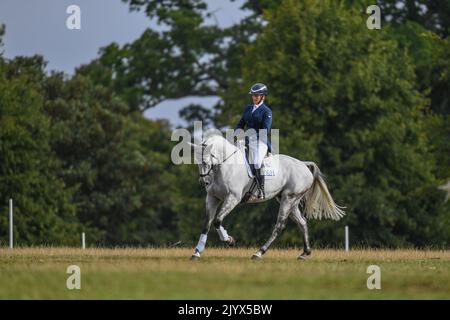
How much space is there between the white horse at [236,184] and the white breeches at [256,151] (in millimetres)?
197

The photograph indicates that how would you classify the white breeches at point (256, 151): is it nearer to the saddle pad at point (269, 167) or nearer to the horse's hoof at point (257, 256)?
the saddle pad at point (269, 167)

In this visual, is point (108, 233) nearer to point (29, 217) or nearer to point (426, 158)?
point (29, 217)

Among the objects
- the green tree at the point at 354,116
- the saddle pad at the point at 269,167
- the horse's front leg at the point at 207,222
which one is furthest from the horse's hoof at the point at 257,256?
the green tree at the point at 354,116

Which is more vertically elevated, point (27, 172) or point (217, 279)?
point (27, 172)

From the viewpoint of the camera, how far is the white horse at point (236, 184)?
75.4ft

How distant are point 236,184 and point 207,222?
101 cm

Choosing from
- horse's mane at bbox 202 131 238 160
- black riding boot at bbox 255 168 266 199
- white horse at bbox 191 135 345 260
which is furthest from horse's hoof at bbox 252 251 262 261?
horse's mane at bbox 202 131 238 160

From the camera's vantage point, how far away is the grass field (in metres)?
17.0

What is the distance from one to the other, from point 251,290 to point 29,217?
1503 inches

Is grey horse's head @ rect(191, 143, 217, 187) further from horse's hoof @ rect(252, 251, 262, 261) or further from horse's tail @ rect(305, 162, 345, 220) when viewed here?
horse's tail @ rect(305, 162, 345, 220)

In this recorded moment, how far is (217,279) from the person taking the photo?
717 inches

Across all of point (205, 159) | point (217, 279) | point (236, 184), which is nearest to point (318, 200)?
point (236, 184)

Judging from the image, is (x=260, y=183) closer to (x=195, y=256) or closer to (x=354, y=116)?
(x=195, y=256)
